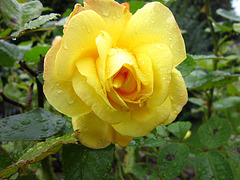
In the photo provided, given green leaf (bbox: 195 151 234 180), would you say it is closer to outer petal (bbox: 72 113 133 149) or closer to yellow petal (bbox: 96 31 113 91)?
outer petal (bbox: 72 113 133 149)

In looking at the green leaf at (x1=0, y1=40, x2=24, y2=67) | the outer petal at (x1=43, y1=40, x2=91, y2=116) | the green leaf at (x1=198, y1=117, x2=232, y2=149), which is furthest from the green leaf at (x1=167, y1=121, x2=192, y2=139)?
the green leaf at (x1=0, y1=40, x2=24, y2=67)

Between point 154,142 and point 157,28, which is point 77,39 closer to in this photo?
point 157,28

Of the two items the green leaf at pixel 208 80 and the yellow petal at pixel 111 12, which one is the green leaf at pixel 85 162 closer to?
the yellow petal at pixel 111 12

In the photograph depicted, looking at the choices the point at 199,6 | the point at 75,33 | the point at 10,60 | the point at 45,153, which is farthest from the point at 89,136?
the point at 199,6

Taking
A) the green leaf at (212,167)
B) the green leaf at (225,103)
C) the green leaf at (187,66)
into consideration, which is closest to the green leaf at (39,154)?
the green leaf at (187,66)

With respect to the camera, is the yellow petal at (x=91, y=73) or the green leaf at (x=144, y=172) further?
the green leaf at (x=144, y=172)

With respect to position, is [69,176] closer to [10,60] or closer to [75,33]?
[75,33]
